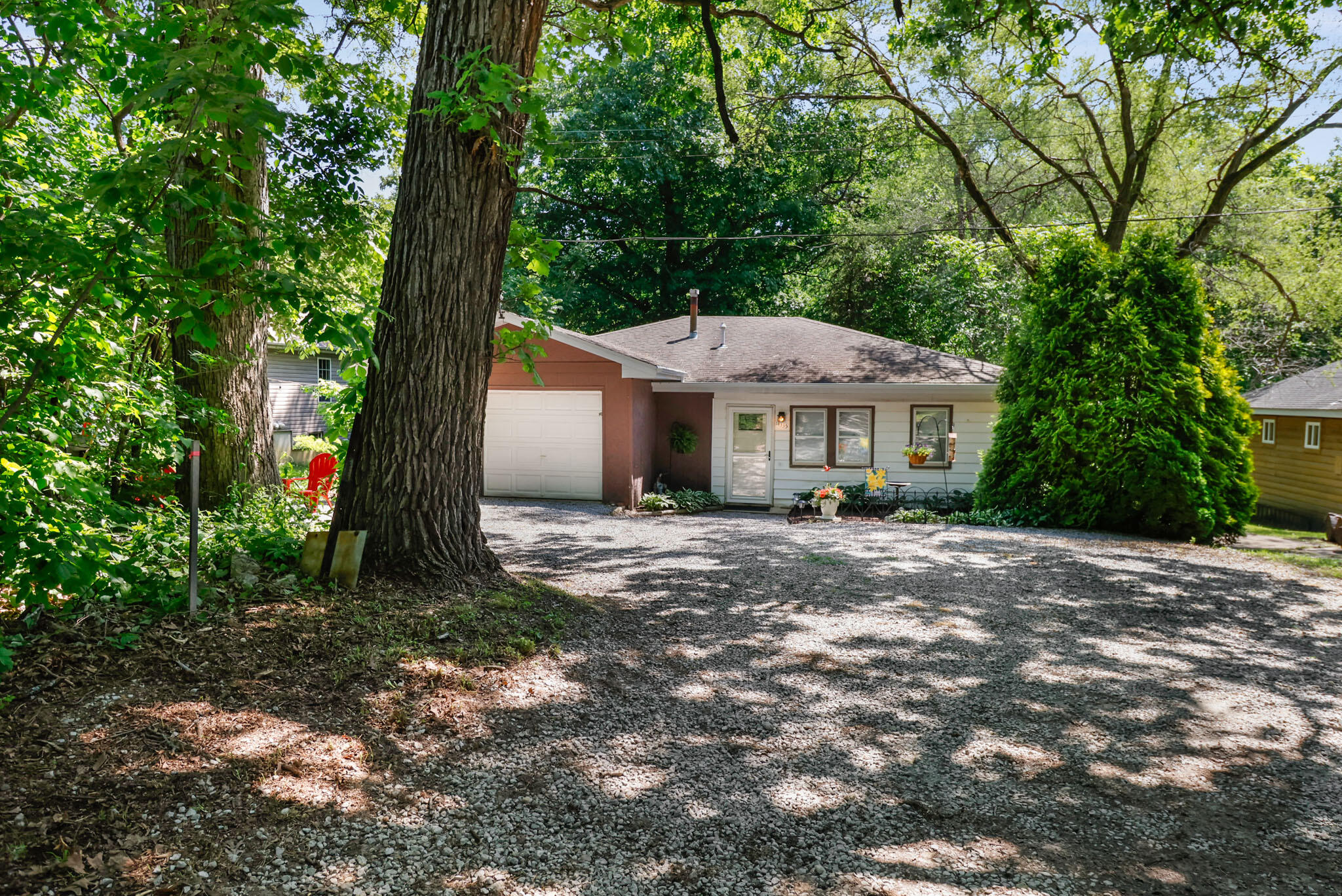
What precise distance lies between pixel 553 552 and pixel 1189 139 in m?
16.3

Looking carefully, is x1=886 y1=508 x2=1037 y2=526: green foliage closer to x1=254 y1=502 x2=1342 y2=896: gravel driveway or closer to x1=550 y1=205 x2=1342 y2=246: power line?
x1=254 y1=502 x2=1342 y2=896: gravel driveway

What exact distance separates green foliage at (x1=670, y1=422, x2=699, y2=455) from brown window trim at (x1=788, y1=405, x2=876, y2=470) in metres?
1.86

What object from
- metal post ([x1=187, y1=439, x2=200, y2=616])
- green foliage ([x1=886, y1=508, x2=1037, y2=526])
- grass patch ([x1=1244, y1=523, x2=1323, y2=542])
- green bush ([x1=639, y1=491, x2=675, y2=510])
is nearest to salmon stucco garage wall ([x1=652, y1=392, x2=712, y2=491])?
green bush ([x1=639, y1=491, x2=675, y2=510])

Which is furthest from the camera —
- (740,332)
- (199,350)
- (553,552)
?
(740,332)

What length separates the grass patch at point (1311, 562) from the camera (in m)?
8.44

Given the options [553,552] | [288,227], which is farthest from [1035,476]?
[288,227]

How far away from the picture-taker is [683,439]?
1530 centimetres

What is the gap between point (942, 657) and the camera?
508 centimetres

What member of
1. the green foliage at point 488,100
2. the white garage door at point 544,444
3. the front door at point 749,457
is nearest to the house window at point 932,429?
the front door at point 749,457

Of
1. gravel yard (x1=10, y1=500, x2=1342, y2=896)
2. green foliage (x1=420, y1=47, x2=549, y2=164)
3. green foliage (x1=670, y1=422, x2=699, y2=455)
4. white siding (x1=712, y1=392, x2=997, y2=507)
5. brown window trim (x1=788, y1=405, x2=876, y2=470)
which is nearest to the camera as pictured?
gravel yard (x1=10, y1=500, x2=1342, y2=896)

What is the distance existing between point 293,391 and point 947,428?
1633 cm

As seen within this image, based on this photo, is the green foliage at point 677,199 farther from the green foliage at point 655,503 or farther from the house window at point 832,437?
the green foliage at point 655,503

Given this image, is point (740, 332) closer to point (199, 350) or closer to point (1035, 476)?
point (1035, 476)

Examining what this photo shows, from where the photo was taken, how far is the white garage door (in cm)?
1397
